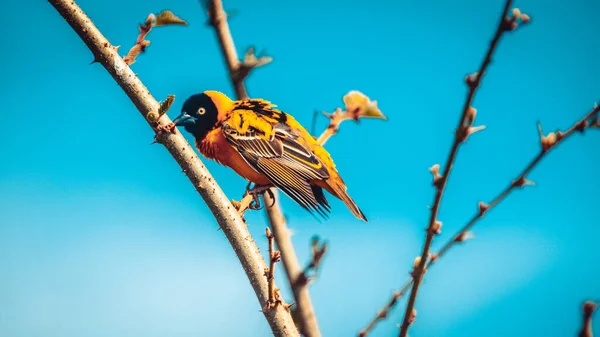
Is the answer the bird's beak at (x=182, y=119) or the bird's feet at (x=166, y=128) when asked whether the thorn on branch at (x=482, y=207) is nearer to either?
the bird's feet at (x=166, y=128)

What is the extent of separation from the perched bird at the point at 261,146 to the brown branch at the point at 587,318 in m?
3.14

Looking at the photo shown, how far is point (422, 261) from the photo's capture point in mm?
2027

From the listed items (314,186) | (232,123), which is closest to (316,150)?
(314,186)

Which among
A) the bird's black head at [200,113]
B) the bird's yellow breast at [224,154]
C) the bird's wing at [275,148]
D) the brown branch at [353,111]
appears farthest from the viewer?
the bird's black head at [200,113]

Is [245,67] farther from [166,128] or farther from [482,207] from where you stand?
[482,207]

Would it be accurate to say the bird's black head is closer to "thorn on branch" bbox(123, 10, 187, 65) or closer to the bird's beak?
the bird's beak

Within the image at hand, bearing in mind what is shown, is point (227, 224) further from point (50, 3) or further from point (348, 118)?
point (348, 118)

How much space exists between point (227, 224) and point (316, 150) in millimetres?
2955

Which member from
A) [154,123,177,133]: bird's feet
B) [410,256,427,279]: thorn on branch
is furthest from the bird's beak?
[410,256,427,279]: thorn on branch

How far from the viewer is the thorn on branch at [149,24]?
2785 millimetres

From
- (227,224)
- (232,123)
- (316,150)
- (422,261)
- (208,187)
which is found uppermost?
(232,123)

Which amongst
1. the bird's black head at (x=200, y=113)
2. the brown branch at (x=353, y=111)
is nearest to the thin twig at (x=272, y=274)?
the brown branch at (x=353, y=111)

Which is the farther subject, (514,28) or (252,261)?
(252,261)

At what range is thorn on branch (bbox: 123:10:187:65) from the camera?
9.14ft
